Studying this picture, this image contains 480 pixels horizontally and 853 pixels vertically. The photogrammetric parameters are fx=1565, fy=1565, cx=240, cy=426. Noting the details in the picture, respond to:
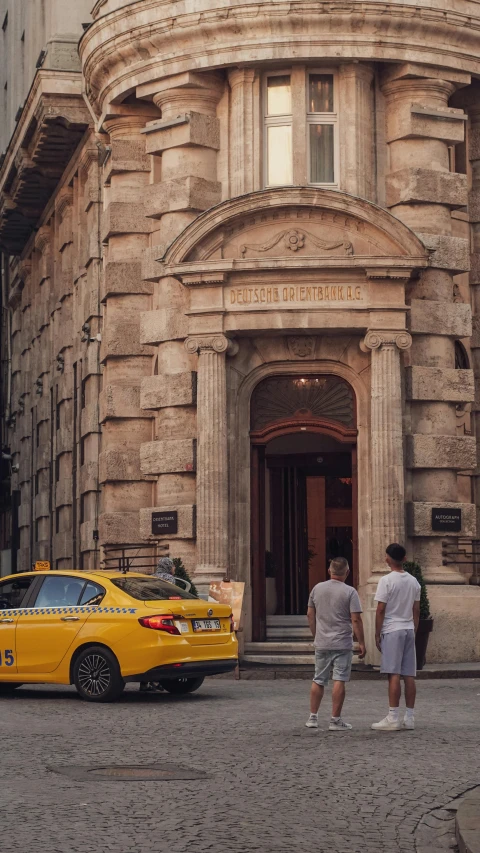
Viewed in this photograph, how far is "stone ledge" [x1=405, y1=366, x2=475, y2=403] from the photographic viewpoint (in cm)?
2545

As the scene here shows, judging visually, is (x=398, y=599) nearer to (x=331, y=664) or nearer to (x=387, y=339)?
(x=331, y=664)

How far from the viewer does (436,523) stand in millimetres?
25266

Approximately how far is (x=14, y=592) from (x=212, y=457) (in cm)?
731

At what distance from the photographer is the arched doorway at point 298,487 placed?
26188 mm

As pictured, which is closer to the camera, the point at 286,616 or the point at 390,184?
the point at 390,184

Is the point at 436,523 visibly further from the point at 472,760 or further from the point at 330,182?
the point at 472,760

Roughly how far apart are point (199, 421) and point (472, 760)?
541 inches

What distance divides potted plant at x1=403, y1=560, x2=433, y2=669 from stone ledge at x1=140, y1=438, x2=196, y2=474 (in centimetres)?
417

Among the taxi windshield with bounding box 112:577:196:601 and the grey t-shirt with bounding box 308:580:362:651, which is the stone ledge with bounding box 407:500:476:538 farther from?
the grey t-shirt with bounding box 308:580:362:651

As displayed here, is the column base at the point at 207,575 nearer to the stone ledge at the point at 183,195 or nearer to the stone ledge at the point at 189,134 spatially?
the stone ledge at the point at 183,195

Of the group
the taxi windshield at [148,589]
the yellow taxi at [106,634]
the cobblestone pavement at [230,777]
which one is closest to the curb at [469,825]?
the cobblestone pavement at [230,777]

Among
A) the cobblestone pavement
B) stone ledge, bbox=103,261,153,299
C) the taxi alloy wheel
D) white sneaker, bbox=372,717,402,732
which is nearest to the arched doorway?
stone ledge, bbox=103,261,153,299

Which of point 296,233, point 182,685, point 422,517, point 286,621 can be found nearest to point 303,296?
point 296,233

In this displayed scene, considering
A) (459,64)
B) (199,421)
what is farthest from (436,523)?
(459,64)
